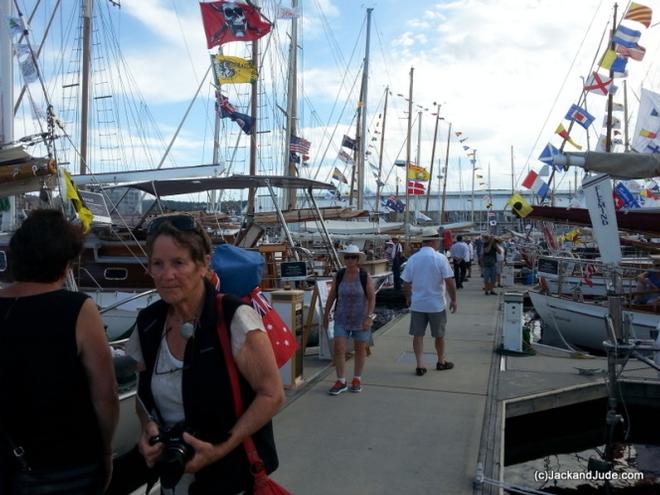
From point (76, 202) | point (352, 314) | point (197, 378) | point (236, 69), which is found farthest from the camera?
point (236, 69)

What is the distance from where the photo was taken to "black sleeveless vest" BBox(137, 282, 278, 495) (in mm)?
1871

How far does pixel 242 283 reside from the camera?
2.81 m

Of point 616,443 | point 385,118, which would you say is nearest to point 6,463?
point 616,443

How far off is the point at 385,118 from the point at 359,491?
3711 cm

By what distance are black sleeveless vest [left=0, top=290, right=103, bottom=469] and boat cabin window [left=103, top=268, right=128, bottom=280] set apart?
8.90 m

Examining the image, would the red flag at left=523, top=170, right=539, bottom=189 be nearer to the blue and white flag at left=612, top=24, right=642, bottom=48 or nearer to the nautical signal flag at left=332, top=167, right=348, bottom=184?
the blue and white flag at left=612, top=24, right=642, bottom=48

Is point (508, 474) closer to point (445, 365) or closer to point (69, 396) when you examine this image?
point (445, 365)

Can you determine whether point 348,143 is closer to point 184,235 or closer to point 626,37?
point 626,37

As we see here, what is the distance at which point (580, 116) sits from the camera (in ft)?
61.3

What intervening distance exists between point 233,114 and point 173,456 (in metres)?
16.8

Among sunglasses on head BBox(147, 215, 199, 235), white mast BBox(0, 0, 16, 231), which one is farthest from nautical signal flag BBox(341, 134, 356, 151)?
sunglasses on head BBox(147, 215, 199, 235)

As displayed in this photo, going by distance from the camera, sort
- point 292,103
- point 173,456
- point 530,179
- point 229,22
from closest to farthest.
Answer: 1. point 173,456
2. point 229,22
3. point 530,179
4. point 292,103

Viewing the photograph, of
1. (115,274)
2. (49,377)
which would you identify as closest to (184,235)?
(49,377)

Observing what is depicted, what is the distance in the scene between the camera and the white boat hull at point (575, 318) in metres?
10.9
